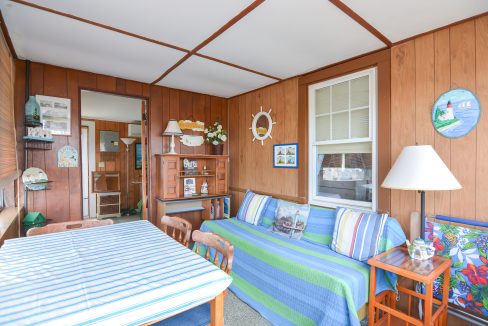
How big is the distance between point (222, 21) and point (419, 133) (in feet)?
6.19

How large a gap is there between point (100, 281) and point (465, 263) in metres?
2.40

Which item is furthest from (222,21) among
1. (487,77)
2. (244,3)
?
(487,77)

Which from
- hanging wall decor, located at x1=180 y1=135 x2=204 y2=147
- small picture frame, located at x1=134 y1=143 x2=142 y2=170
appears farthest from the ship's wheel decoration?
small picture frame, located at x1=134 y1=143 x2=142 y2=170

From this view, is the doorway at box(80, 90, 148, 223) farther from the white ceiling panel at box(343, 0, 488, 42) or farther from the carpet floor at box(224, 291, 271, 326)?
the white ceiling panel at box(343, 0, 488, 42)

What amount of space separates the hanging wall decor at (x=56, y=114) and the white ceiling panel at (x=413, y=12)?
10.2 ft

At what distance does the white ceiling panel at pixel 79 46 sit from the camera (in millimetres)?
1925

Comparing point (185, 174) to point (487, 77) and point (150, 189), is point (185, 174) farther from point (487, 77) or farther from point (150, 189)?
point (487, 77)

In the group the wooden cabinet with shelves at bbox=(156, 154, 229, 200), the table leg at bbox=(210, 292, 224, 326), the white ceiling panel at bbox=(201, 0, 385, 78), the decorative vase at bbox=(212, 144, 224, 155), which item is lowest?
the table leg at bbox=(210, 292, 224, 326)

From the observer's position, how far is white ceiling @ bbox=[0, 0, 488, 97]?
1.72 meters

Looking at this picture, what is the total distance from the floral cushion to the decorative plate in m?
3.88

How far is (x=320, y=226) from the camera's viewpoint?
2.60 meters

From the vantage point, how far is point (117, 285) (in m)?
1.09

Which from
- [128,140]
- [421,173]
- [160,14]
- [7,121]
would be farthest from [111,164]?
[421,173]

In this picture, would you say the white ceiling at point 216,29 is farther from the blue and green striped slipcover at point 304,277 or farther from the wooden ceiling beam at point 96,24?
the blue and green striped slipcover at point 304,277
